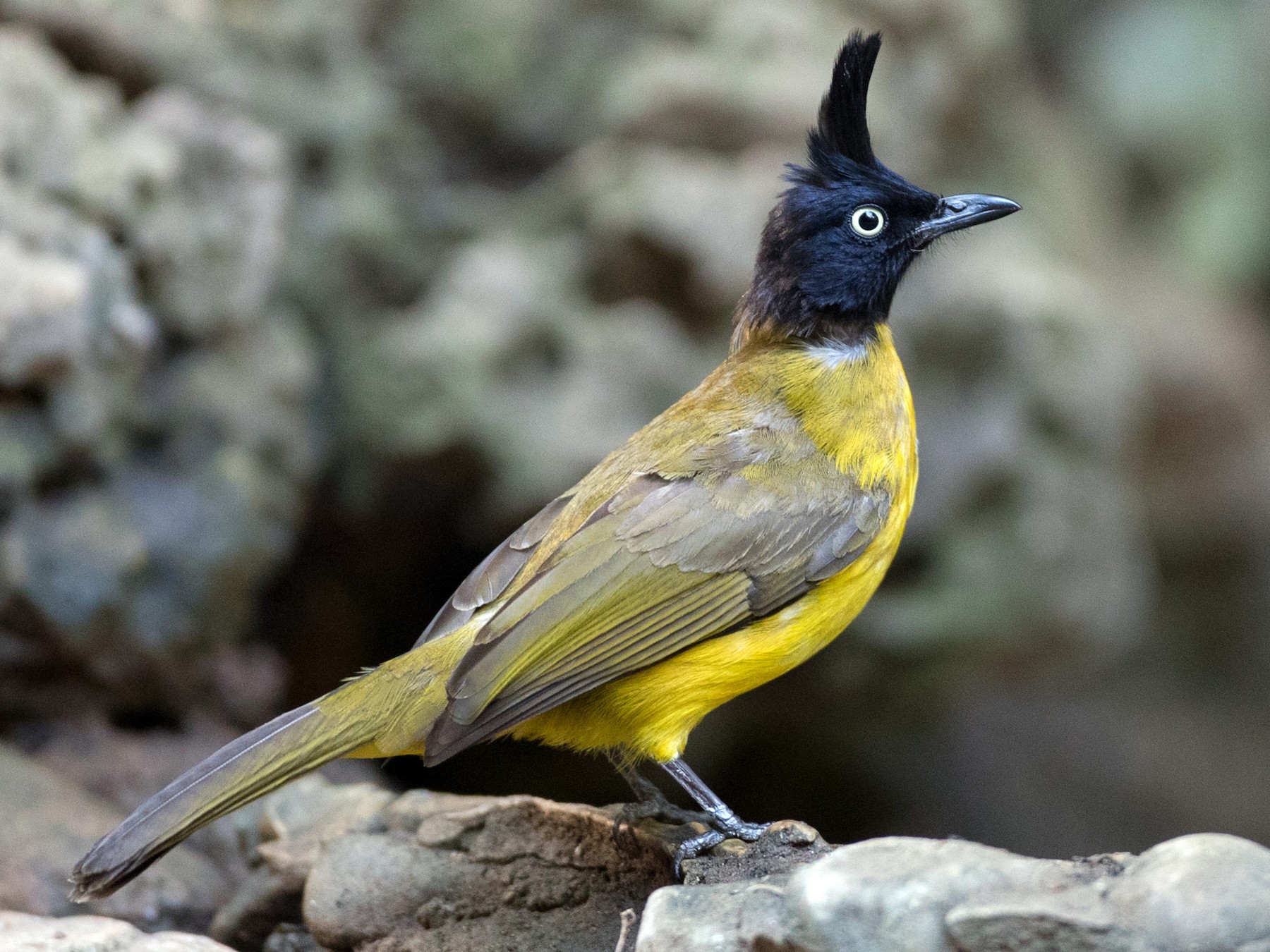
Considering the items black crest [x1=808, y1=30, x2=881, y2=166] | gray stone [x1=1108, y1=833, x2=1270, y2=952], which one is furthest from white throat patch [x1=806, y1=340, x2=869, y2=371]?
gray stone [x1=1108, y1=833, x2=1270, y2=952]

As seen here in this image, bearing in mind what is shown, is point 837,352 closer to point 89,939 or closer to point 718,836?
point 718,836

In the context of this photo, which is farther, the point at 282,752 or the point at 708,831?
the point at 708,831

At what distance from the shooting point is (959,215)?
3752mm

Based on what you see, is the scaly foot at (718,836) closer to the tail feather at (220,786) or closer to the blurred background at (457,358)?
the tail feather at (220,786)

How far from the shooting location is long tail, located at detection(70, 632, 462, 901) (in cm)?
284

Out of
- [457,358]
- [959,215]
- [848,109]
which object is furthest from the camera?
[457,358]

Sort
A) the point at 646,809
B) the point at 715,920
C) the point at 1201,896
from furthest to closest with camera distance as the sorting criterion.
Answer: the point at 646,809, the point at 715,920, the point at 1201,896

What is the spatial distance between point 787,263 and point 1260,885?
6.99 ft

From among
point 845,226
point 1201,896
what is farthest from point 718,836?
point 845,226

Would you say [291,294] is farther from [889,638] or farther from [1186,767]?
[1186,767]

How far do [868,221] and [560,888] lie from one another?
6.62 ft

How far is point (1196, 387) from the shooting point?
31.0 feet

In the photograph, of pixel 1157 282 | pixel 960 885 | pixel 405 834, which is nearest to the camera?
pixel 960 885

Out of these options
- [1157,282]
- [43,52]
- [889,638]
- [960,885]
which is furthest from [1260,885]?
[1157,282]
